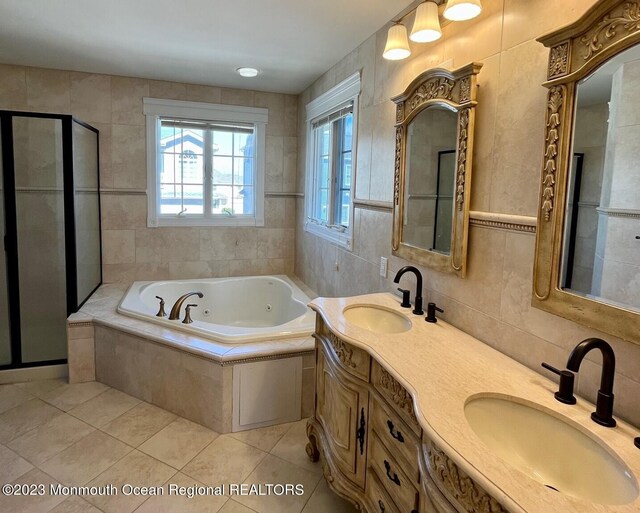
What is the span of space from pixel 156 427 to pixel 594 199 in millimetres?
2501

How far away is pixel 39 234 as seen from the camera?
3.13m

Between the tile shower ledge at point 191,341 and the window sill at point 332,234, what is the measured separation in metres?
0.74

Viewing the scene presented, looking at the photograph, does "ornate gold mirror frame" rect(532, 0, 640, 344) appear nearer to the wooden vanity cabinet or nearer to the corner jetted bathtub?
the wooden vanity cabinet

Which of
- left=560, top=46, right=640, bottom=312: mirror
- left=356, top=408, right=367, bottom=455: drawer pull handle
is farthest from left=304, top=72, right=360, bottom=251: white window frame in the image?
left=560, top=46, right=640, bottom=312: mirror

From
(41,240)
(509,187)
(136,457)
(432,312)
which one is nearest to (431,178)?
(509,187)

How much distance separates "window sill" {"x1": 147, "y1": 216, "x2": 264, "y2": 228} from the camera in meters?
3.98

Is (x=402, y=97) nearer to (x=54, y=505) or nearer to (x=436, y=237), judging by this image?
(x=436, y=237)

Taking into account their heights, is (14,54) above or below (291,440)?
above

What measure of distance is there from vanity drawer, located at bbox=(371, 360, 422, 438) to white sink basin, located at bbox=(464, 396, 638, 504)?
0.16 metres

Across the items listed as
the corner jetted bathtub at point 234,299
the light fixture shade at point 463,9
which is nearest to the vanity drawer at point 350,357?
the light fixture shade at point 463,9

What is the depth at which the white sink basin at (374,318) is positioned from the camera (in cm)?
199

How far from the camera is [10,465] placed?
2127 mm

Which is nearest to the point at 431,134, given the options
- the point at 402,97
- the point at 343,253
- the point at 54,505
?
the point at 402,97

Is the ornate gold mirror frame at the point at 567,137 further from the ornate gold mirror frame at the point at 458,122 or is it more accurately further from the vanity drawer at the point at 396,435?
the vanity drawer at the point at 396,435
